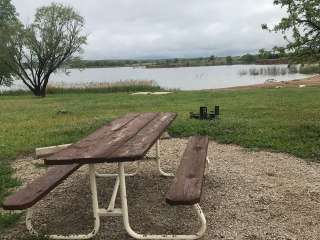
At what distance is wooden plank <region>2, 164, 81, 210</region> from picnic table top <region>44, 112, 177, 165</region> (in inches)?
16.1

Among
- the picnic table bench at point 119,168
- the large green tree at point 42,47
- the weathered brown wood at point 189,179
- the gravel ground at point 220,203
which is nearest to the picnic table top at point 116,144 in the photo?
the picnic table bench at point 119,168

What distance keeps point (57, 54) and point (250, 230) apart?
28.2 metres

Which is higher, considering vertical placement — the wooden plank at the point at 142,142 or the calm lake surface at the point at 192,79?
the wooden plank at the point at 142,142

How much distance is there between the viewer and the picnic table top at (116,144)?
3447 mm

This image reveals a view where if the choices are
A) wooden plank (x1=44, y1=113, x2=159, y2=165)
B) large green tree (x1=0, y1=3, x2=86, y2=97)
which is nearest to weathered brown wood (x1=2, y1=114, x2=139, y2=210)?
Result: wooden plank (x1=44, y1=113, x2=159, y2=165)

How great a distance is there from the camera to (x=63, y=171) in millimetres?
4562

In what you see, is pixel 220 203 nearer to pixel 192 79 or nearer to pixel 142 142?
pixel 142 142

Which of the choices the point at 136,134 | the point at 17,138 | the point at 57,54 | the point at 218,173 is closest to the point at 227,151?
the point at 218,173

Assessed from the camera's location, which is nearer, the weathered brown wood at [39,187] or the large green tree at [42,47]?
the weathered brown wood at [39,187]

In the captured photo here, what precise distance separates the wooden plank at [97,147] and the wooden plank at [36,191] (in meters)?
0.41

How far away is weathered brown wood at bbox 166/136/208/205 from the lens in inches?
135

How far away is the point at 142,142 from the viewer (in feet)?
13.2

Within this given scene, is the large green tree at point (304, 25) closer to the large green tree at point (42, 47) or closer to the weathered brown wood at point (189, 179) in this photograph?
the weathered brown wood at point (189, 179)

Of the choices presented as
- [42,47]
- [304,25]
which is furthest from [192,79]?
[304,25]
